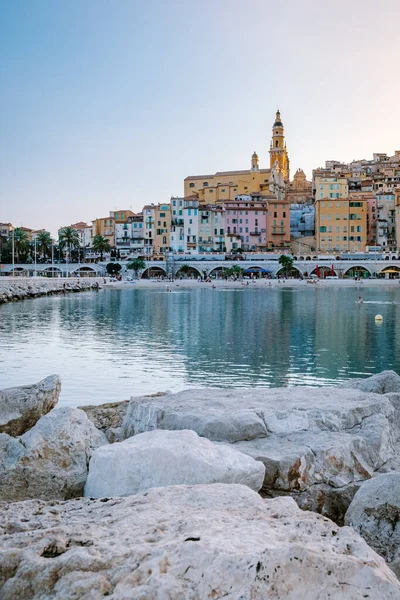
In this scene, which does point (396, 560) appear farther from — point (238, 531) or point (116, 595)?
point (116, 595)

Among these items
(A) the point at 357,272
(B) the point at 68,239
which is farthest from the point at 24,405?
(B) the point at 68,239

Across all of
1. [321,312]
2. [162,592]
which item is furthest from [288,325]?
[162,592]

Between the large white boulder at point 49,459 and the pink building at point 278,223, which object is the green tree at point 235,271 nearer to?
the pink building at point 278,223

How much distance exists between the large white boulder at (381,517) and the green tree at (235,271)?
96761mm

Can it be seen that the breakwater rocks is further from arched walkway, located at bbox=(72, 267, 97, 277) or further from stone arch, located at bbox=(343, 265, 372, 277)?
stone arch, located at bbox=(343, 265, 372, 277)

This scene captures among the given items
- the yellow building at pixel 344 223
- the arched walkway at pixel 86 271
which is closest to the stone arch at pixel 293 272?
the yellow building at pixel 344 223

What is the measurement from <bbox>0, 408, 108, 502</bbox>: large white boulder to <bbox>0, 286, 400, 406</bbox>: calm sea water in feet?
21.7

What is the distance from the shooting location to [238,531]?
11.3 feet

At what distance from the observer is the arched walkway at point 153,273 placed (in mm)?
107750

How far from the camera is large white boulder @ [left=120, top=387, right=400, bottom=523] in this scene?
19.1 feet

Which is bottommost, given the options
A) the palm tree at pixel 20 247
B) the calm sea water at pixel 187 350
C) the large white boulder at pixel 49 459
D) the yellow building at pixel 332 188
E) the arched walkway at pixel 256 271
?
the calm sea water at pixel 187 350

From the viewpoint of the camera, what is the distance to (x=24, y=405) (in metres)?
8.16

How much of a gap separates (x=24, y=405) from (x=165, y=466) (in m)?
3.71

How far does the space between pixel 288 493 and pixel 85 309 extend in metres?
41.1
